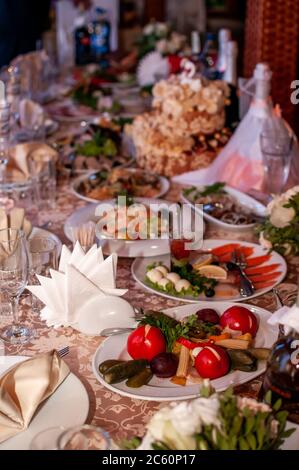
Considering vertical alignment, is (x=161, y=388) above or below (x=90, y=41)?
below

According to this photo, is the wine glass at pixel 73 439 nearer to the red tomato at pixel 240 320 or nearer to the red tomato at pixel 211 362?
the red tomato at pixel 211 362

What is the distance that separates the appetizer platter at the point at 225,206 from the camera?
70.6 inches

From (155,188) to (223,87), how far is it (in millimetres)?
450

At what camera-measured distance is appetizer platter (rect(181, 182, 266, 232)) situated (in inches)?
70.6

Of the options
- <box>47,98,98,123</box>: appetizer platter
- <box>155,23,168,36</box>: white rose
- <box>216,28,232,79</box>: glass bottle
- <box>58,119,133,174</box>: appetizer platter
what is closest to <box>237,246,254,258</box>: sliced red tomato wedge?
<box>58,119,133,174</box>: appetizer platter

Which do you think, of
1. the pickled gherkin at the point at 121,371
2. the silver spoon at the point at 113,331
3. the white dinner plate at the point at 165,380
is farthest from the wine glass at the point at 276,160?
the pickled gherkin at the point at 121,371

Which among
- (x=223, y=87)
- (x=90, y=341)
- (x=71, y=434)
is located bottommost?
(x=90, y=341)

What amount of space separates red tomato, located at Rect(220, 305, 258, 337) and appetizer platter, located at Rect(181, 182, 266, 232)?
532mm

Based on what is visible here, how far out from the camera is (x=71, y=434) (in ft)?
2.64

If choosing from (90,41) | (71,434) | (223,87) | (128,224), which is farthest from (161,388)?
(90,41)

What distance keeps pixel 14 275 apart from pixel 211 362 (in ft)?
1.37

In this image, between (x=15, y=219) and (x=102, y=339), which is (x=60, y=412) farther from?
(x=15, y=219)

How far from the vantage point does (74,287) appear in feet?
4.26

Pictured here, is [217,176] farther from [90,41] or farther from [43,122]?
[90,41]
